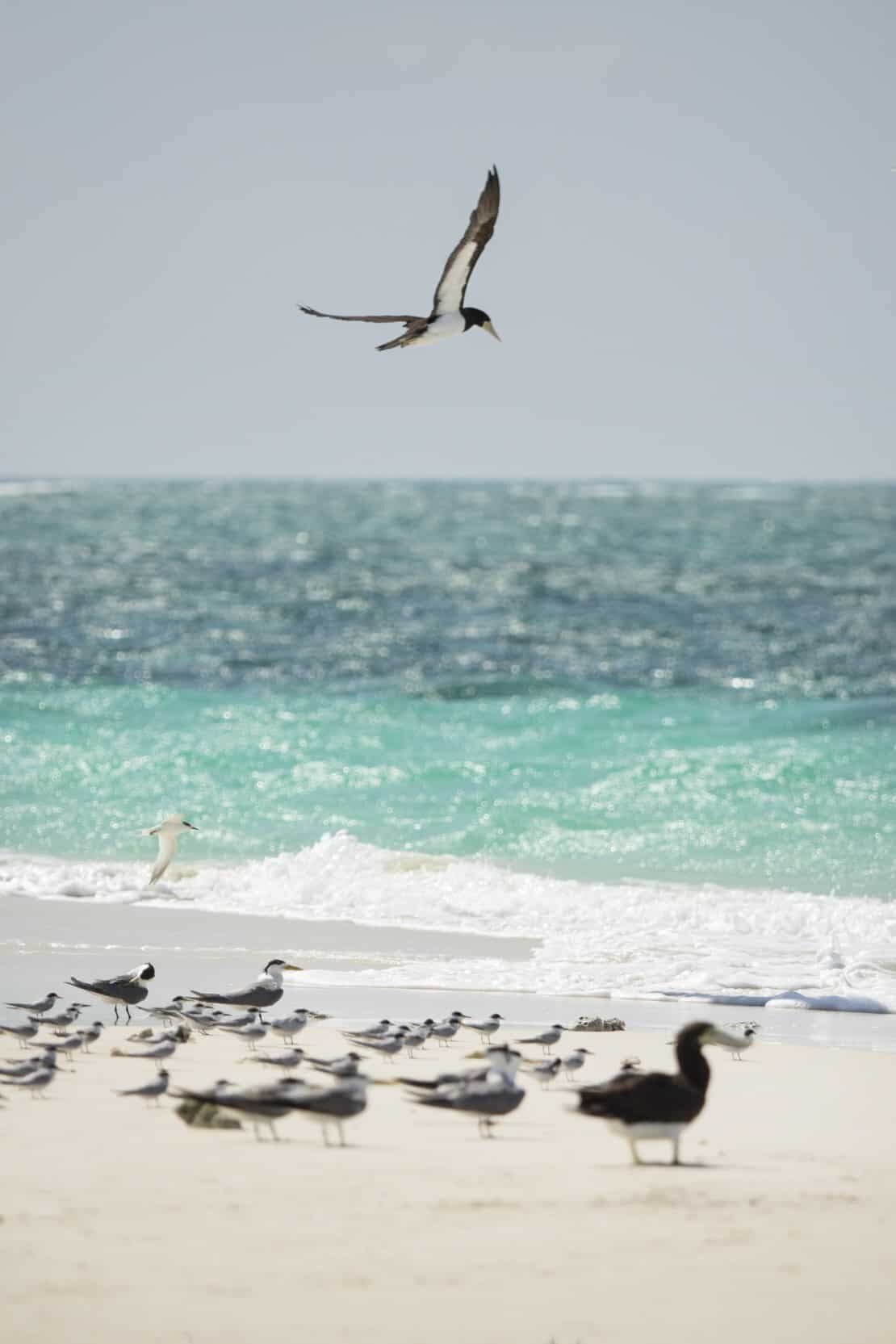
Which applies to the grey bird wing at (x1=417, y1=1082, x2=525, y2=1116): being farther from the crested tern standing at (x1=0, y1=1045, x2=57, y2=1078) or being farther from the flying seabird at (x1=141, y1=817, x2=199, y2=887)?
the flying seabird at (x1=141, y1=817, x2=199, y2=887)

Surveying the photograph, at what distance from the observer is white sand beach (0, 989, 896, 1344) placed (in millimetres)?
5703

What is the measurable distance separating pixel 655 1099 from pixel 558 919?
7.13 m

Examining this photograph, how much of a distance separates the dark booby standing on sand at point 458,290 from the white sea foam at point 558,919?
4329mm

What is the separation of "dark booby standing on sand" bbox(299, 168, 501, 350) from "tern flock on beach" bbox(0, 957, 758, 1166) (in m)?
3.80

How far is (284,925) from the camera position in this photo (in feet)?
45.4

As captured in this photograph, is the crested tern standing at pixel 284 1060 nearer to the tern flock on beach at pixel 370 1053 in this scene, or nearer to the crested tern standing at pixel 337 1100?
the tern flock on beach at pixel 370 1053

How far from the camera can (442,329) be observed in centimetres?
1052

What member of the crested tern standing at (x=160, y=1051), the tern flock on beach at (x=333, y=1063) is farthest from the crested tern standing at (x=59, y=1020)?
the crested tern standing at (x=160, y=1051)

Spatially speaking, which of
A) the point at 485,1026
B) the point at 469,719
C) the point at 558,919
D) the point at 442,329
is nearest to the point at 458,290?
the point at 442,329

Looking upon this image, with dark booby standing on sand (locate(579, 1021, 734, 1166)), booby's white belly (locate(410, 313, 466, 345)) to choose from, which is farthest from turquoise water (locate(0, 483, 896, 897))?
dark booby standing on sand (locate(579, 1021, 734, 1166))

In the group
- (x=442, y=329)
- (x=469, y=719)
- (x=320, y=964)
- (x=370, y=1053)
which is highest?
(x=442, y=329)

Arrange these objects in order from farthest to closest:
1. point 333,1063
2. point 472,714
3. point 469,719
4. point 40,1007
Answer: point 472,714 → point 469,719 → point 40,1007 → point 333,1063

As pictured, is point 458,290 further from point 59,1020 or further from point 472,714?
point 472,714

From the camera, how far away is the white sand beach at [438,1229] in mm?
5703
